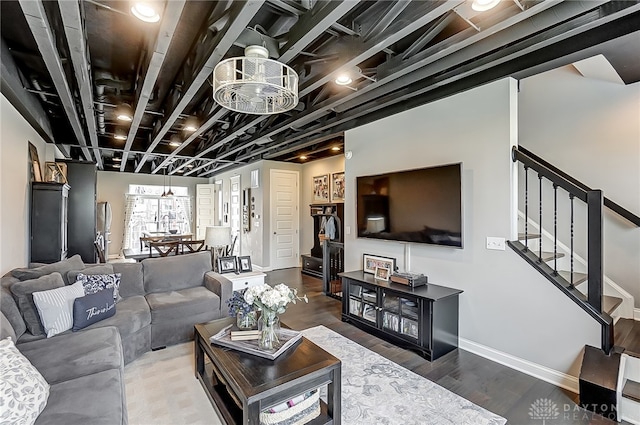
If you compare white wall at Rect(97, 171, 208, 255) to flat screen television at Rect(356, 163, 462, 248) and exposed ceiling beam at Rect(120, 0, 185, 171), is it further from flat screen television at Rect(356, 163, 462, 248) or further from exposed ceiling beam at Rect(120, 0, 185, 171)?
flat screen television at Rect(356, 163, 462, 248)

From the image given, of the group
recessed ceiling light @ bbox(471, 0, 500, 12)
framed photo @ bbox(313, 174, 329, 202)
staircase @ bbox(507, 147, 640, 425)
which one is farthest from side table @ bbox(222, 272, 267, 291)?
recessed ceiling light @ bbox(471, 0, 500, 12)

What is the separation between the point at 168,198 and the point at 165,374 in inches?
358

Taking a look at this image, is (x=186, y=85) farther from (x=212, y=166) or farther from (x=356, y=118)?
(x=212, y=166)

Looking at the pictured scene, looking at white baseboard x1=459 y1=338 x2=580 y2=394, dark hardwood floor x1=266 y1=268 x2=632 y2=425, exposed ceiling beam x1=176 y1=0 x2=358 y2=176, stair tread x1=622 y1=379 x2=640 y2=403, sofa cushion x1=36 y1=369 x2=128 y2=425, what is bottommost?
dark hardwood floor x1=266 y1=268 x2=632 y2=425

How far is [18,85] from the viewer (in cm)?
307

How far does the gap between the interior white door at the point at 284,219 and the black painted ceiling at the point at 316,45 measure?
347cm

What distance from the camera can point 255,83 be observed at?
2.00 m

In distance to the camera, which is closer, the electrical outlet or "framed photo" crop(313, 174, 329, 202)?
the electrical outlet

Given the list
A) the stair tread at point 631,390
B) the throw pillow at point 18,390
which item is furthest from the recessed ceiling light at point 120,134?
the stair tread at point 631,390

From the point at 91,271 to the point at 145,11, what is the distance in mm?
2714

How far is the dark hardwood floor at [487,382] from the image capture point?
2.22 m

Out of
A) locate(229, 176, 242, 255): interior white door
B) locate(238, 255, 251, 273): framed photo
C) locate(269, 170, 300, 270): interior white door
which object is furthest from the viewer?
locate(229, 176, 242, 255): interior white door

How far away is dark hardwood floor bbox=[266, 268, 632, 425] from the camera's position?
2.22 meters

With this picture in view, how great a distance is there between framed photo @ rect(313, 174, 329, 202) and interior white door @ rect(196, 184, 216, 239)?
16.3 ft
